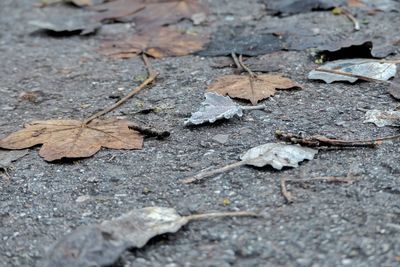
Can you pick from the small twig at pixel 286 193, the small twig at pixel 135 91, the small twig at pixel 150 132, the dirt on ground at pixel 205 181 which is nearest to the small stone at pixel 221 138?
the dirt on ground at pixel 205 181

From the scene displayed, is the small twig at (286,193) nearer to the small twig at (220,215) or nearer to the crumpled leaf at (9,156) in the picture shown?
the small twig at (220,215)

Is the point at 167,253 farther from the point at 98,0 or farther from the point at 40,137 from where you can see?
the point at 98,0

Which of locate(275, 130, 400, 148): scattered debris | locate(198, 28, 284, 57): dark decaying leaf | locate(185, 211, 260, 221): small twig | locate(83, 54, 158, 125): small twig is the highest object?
locate(185, 211, 260, 221): small twig

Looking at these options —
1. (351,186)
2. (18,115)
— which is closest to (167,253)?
(351,186)

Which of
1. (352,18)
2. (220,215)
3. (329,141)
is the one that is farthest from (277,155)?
(352,18)

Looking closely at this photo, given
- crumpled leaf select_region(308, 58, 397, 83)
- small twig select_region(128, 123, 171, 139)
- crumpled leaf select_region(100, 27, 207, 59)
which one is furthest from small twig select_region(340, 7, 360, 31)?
small twig select_region(128, 123, 171, 139)

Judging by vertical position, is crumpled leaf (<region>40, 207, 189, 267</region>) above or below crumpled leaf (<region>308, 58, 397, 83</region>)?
above

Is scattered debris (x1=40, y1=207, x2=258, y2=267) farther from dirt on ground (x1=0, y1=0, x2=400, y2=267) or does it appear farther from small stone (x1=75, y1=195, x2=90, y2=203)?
small stone (x1=75, y1=195, x2=90, y2=203)
